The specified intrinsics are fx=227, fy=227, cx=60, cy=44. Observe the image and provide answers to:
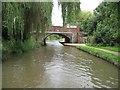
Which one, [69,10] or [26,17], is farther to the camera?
[26,17]

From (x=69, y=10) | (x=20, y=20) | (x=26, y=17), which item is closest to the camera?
(x=69, y=10)

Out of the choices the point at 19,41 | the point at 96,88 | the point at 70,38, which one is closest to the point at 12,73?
the point at 96,88

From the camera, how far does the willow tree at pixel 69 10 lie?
1077 cm

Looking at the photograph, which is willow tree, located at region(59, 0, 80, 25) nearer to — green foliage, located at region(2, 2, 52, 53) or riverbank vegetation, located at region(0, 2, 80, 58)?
riverbank vegetation, located at region(0, 2, 80, 58)

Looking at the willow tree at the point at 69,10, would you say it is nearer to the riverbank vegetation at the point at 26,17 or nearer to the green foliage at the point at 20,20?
the riverbank vegetation at the point at 26,17

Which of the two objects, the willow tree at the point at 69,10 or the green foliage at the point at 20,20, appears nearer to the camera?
the willow tree at the point at 69,10

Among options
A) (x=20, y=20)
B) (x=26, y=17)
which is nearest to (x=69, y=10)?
(x=20, y=20)

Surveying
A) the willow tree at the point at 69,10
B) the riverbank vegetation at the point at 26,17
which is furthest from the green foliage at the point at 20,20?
the willow tree at the point at 69,10

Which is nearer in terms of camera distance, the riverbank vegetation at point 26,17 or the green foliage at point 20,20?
the riverbank vegetation at point 26,17

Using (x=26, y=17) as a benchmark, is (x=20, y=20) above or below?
below

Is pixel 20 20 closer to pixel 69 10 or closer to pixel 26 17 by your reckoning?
pixel 26 17

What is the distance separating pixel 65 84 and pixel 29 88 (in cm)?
135

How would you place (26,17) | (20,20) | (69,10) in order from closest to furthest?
(69,10)
(20,20)
(26,17)

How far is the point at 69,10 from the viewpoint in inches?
430
